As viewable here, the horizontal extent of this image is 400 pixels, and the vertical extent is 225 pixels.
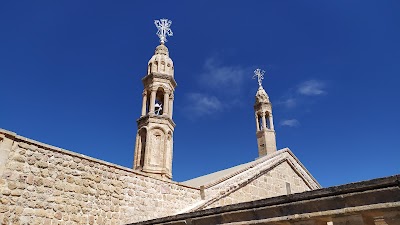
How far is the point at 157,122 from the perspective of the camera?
52.4ft

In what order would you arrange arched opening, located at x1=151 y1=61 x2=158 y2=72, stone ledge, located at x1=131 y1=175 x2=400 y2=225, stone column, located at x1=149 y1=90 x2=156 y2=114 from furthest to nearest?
arched opening, located at x1=151 y1=61 x2=158 y2=72, stone column, located at x1=149 y1=90 x2=156 y2=114, stone ledge, located at x1=131 y1=175 x2=400 y2=225

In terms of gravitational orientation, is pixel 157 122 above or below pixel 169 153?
above

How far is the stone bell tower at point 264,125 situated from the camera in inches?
1011

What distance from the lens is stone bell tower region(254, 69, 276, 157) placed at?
25.7 m


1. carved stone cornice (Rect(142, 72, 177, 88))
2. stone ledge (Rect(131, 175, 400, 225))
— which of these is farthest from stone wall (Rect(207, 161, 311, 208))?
carved stone cornice (Rect(142, 72, 177, 88))

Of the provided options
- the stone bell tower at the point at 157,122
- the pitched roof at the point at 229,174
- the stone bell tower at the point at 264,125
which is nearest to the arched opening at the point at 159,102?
the stone bell tower at the point at 157,122

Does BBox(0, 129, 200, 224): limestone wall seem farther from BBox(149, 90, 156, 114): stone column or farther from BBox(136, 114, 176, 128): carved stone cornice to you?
BBox(149, 90, 156, 114): stone column

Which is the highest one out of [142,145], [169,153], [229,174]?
[142,145]

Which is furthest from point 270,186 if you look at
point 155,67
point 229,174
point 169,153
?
point 155,67

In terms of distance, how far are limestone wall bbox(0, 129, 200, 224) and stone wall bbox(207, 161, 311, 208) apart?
2.52m

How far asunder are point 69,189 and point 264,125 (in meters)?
21.3

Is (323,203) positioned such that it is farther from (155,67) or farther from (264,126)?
(264,126)

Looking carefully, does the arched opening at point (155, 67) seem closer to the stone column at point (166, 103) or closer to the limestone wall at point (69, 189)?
the stone column at point (166, 103)

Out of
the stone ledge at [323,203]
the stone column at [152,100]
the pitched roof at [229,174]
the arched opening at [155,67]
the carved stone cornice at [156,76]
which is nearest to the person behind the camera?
the stone ledge at [323,203]
